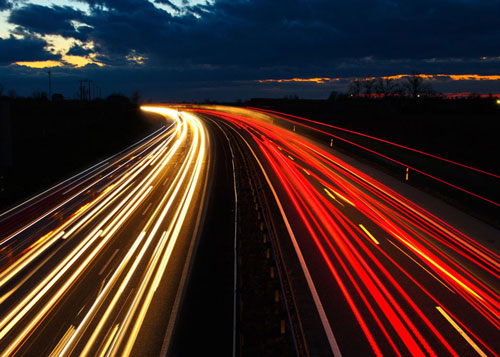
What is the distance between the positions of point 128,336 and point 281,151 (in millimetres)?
32603

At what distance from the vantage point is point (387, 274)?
45.0ft

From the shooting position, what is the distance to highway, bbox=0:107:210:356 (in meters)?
10.0

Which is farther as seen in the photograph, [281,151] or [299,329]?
[281,151]

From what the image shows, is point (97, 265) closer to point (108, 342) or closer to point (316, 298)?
point (108, 342)

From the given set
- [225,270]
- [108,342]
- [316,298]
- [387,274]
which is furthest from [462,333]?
[108,342]

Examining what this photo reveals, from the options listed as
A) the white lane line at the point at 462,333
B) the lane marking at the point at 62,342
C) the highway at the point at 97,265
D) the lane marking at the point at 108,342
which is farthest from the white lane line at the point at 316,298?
the lane marking at the point at 62,342

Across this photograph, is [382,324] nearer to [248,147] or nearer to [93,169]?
[93,169]

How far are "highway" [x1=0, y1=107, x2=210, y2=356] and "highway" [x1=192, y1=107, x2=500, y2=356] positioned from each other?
14.8 feet

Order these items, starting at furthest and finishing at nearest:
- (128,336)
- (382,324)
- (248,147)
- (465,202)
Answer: (248,147) → (465,202) → (382,324) → (128,336)

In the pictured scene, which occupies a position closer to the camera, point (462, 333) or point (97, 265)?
point (462, 333)

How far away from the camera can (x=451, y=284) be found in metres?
13.0

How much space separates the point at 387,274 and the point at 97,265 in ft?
34.2

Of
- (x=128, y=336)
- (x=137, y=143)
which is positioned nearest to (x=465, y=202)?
(x=128, y=336)

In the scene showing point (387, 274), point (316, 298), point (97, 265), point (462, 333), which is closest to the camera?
point (462, 333)
